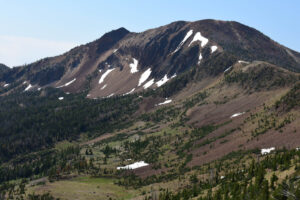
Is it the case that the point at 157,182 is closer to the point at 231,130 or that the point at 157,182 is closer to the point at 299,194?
the point at 231,130

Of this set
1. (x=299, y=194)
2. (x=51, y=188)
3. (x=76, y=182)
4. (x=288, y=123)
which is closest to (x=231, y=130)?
(x=288, y=123)

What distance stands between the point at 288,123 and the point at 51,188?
100343mm

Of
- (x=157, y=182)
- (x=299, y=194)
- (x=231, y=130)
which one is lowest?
(x=157, y=182)

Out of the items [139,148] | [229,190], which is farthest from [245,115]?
[229,190]

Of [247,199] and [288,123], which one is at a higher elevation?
[288,123]

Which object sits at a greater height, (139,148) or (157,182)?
(139,148)

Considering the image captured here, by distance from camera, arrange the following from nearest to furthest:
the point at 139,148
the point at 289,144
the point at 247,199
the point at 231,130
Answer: the point at 247,199 < the point at 289,144 < the point at 231,130 < the point at 139,148

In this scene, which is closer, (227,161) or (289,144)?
(289,144)

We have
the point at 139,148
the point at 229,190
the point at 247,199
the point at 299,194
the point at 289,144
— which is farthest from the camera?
the point at 139,148

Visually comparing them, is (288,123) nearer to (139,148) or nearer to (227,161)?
(227,161)

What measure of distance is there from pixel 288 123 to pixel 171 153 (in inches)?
2404

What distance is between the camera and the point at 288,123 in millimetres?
136375

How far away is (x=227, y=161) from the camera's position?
128 m

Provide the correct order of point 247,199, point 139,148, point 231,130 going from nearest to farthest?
point 247,199, point 231,130, point 139,148
